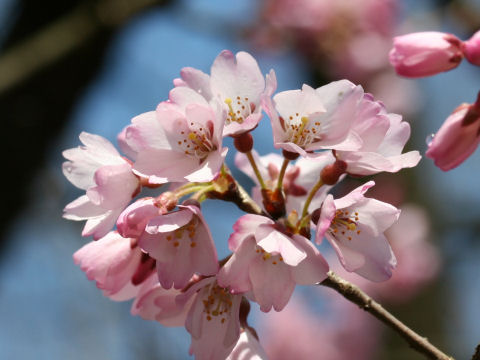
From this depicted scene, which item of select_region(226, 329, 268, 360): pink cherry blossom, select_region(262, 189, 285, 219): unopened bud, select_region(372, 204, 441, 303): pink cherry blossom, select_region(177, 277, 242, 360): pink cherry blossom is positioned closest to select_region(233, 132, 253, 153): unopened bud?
select_region(262, 189, 285, 219): unopened bud

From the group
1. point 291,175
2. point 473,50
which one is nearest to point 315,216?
point 291,175

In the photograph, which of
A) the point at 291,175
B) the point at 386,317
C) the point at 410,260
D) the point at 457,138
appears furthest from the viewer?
the point at 410,260

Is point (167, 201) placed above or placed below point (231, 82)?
Answer: below

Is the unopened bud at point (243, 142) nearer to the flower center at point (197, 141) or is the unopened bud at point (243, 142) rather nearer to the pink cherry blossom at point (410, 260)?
the flower center at point (197, 141)

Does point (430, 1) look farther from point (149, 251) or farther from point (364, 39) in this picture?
point (149, 251)

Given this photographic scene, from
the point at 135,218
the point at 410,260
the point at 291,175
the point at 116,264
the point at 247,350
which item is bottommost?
the point at 410,260

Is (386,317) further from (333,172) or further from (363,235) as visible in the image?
(333,172)

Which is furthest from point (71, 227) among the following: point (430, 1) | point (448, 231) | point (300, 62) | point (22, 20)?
point (430, 1)
